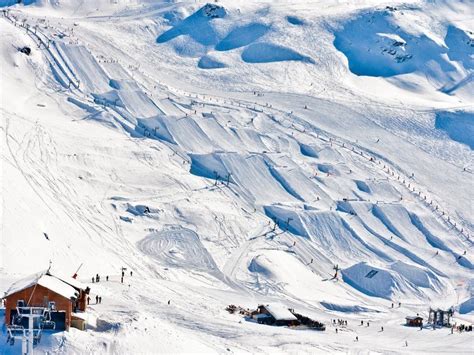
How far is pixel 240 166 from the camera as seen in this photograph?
78500 millimetres

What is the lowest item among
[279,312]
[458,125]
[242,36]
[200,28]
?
[458,125]

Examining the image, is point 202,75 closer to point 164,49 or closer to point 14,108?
point 164,49

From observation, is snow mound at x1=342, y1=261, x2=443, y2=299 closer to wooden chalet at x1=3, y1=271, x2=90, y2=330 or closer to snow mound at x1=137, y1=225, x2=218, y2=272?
snow mound at x1=137, y1=225, x2=218, y2=272

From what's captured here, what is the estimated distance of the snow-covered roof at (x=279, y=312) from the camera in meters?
52.0

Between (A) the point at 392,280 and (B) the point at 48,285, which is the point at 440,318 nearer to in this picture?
(A) the point at 392,280

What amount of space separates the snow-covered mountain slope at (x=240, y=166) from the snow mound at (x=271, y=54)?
200 mm

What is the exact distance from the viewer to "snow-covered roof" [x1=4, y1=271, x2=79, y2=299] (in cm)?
4100

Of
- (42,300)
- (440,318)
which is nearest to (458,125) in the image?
(440,318)

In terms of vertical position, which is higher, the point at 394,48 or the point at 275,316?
the point at 275,316

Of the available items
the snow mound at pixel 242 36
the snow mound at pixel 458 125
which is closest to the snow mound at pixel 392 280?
the snow mound at pixel 458 125

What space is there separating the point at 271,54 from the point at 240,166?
27848 millimetres

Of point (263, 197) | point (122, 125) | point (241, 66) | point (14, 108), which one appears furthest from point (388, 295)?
point (241, 66)

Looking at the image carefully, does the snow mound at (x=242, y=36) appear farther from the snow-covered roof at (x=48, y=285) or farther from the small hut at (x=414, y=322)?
the snow-covered roof at (x=48, y=285)

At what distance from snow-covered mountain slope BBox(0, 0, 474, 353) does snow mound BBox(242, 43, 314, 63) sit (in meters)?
0.20
